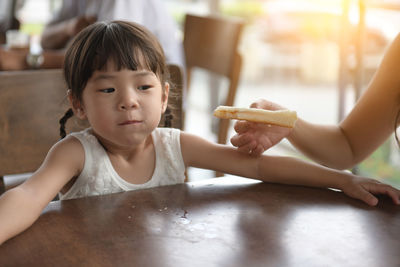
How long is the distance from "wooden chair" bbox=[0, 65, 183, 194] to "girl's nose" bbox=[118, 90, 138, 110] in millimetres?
332

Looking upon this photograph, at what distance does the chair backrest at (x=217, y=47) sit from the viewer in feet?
7.27

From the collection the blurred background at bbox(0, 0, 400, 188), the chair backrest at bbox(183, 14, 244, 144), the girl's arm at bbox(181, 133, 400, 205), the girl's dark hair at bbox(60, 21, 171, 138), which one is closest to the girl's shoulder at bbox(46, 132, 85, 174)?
the girl's dark hair at bbox(60, 21, 171, 138)

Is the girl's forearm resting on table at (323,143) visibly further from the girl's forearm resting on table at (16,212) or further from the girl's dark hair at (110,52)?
the girl's forearm resting on table at (16,212)

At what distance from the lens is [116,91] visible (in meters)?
1.04

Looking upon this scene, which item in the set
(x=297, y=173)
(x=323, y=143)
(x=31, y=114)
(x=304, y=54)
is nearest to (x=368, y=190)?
(x=297, y=173)

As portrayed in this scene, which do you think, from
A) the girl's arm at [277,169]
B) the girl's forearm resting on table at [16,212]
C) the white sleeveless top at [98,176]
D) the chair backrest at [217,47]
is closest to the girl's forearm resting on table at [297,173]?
the girl's arm at [277,169]

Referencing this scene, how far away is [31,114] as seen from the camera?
1.41m

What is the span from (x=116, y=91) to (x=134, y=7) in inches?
59.4

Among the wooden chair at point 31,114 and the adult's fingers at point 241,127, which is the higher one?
the adult's fingers at point 241,127

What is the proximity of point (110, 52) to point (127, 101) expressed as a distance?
0.12 m

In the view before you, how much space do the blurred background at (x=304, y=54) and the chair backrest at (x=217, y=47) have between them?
0.48m

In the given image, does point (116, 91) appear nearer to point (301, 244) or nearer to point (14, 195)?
point (14, 195)

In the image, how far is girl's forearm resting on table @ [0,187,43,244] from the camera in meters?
0.77

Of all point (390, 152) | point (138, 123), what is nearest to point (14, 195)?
point (138, 123)
